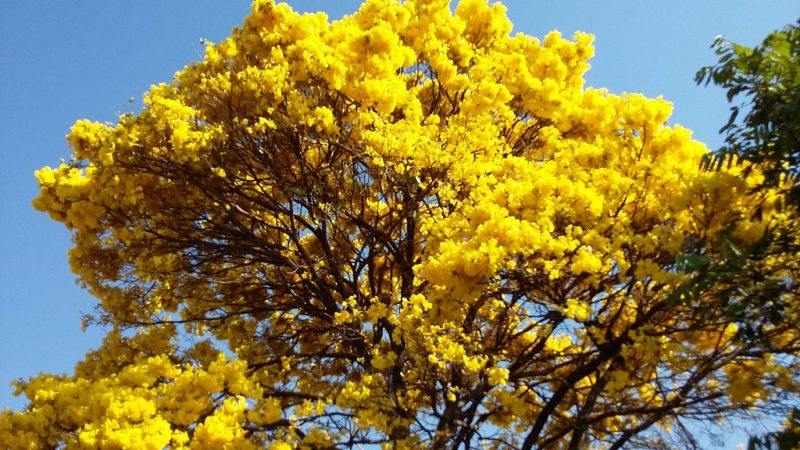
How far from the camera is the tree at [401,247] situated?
6.45 meters

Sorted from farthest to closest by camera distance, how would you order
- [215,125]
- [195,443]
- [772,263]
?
[215,125] < [195,443] < [772,263]

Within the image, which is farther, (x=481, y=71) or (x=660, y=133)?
(x=481, y=71)

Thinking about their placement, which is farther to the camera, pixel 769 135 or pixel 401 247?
pixel 401 247

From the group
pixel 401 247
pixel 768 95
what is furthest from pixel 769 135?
pixel 401 247

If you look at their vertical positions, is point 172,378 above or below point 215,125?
below

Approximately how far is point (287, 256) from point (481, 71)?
12.3 feet

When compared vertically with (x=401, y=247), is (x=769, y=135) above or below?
below

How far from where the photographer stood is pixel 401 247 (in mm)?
9531

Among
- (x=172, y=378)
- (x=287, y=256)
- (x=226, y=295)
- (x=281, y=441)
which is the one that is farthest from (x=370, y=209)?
(x=281, y=441)

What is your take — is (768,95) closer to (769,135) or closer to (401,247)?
(769,135)

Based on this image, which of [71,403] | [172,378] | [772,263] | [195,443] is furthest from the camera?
[172,378]

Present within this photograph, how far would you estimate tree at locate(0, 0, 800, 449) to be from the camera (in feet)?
21.2

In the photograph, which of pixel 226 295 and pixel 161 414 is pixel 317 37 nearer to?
pixel 226 295

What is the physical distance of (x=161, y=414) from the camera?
672 cm
